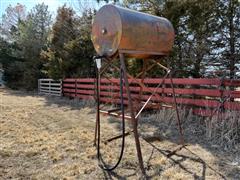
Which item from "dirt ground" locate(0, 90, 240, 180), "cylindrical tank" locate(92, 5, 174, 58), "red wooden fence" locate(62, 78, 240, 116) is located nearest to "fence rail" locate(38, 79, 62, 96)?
"red wooden fence" locate(62, 78, 240, 116)

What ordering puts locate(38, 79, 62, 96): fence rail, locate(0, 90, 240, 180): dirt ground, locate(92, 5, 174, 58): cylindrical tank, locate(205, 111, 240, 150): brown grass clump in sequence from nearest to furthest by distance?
1. locate(0, 90, 240, 180): dirt ground
2. locate(92, 5, 174, 58): cylindrical tank
3. locate(205, 111, 240, 150): brown grass clump
4. locate(38, 79, 62, 96): fence rail

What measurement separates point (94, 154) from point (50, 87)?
857cm

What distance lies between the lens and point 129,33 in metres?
3.21

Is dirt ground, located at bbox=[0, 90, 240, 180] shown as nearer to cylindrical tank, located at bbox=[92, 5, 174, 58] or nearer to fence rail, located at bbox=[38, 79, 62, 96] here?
cylindrical tank, located at bbox=[92, 5, 174, 58]

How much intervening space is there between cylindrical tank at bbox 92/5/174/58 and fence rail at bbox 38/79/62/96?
7.42 metres

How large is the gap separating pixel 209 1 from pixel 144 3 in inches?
69.1

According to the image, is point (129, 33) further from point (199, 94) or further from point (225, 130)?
point (199, 94)

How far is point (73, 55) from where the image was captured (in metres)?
10.5

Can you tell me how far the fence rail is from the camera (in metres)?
10.9

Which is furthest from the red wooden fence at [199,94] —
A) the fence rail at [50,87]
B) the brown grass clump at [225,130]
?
the fence rail at [50,87]

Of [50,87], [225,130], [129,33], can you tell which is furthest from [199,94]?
[50,87]

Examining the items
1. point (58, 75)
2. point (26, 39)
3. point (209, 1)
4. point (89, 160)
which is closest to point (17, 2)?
point (26, 39)

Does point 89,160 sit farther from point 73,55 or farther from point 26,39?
point 26,39

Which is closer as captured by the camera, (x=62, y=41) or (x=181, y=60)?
(x=181, y=60)
